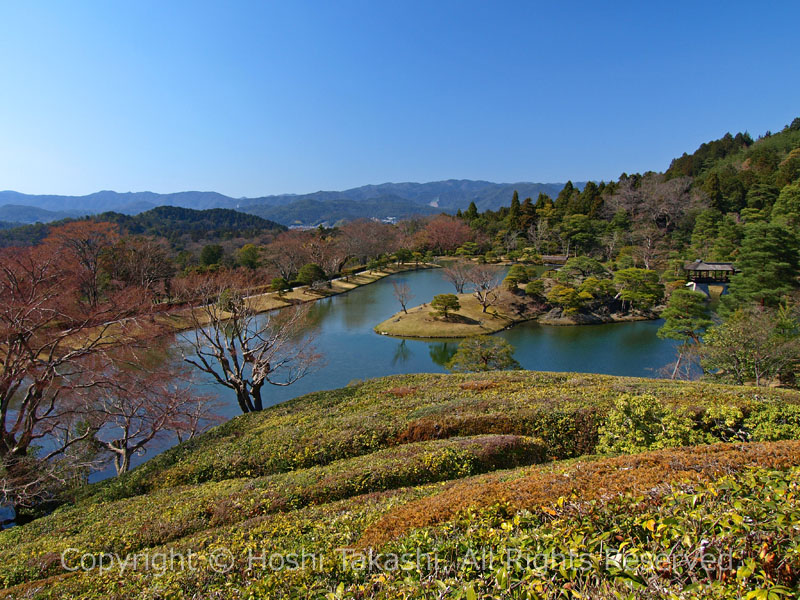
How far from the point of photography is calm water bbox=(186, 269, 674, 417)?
58.6 ft

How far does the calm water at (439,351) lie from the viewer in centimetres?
1788

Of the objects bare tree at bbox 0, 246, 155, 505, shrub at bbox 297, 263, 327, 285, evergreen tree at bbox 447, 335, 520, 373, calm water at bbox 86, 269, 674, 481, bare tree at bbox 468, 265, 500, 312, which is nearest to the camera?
bare tree at bbox 0, 246, 155, 505

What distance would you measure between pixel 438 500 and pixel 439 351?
1813cm

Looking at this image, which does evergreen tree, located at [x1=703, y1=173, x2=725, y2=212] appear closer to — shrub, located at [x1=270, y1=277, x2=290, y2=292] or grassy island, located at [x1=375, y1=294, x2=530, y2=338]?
grassy island, located at [x1=375, y1=294, x2=530, y2=338]

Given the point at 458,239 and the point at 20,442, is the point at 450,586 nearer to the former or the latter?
the point at 20,442

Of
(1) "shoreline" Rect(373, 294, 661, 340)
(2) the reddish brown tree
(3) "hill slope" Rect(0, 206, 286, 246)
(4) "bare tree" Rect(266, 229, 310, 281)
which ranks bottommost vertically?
(1) "shoreline" Rect(373, 294, 661, 340)

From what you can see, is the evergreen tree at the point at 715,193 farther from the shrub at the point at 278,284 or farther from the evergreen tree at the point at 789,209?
the shrub at the point at 278,284

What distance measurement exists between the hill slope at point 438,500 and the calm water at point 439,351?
365 inches

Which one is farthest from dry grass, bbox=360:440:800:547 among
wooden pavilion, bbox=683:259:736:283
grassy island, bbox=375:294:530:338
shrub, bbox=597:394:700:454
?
wooden pavilion, bbox=683:259:736:283

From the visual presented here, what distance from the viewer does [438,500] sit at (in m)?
3.81

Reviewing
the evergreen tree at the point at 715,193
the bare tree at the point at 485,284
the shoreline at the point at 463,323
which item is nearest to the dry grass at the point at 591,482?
the shoreline at the point at 463,323

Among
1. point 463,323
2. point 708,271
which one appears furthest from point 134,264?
point 708,271

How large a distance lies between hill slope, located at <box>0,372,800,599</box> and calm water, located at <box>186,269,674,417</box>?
30.4ft

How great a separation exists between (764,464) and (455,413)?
4.67 meters
